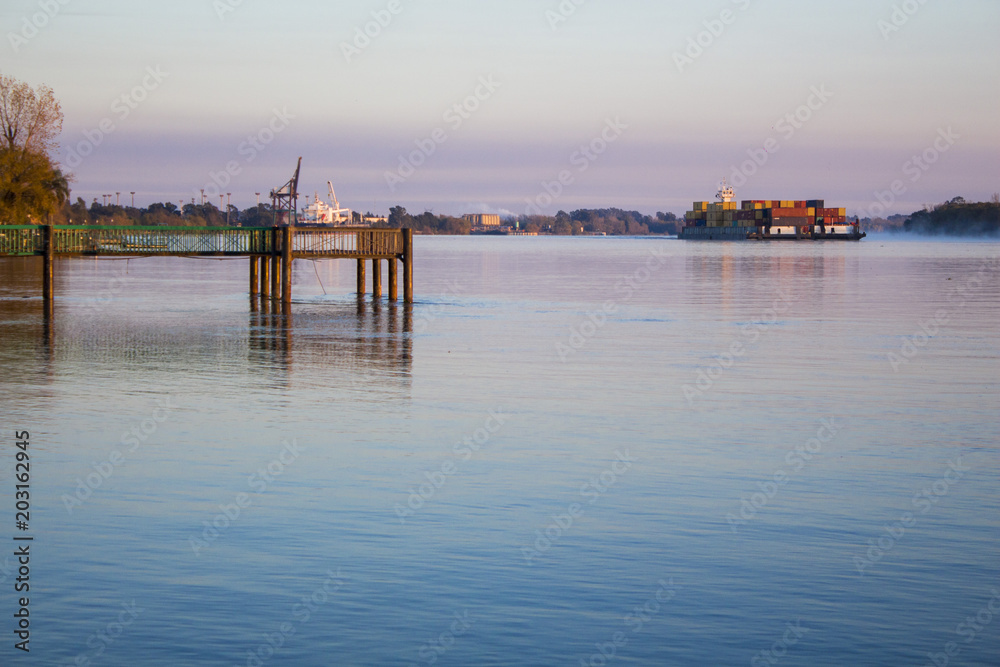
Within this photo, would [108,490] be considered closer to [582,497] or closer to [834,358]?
[582,497]

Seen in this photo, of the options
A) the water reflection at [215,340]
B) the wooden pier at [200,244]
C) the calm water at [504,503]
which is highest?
the wooden pier at [200,244]

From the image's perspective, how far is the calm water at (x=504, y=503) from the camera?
30.1ft

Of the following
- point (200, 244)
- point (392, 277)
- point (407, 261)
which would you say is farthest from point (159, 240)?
point (407, 261)

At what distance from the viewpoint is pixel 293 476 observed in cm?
1458

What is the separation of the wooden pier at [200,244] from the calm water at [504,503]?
15512 millimetres

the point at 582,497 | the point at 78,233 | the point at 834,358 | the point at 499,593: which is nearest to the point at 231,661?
the point at 499,593

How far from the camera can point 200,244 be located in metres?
49.2

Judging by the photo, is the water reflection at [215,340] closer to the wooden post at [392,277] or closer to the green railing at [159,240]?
the wooden post at [392,277]

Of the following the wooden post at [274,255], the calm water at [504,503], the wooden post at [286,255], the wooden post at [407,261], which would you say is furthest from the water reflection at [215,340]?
the wooden post at [286,255]

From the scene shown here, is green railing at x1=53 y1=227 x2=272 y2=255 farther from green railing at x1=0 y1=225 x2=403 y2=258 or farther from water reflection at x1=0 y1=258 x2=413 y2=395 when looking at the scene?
water reflection at x1=0 y1=258 x2=413 y2=395

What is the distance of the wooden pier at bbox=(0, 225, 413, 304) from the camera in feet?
148

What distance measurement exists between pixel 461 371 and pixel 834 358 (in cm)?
981

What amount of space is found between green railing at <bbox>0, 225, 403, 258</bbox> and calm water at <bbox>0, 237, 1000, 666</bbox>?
51.7ft

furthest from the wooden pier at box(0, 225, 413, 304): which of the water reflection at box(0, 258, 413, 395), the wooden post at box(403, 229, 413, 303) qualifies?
the water reflection at box(0, 258, 413, 395)
